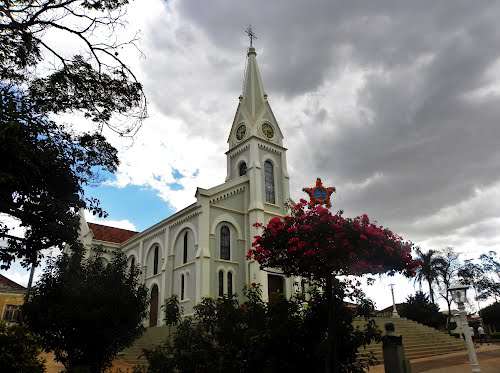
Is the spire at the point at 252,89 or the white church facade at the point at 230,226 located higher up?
the spire at the point at 252,89

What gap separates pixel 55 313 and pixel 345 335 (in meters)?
7.46

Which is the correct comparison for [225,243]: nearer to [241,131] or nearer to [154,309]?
[154,309]

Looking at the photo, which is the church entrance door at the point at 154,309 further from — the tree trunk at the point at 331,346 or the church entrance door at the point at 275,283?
the tree trunk at the point at 331,346

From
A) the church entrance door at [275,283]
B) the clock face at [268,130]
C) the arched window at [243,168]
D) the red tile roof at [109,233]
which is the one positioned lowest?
the church entrance door at [275,283]

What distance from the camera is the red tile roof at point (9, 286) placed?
36.8m

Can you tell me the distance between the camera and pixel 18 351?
11.2 metres

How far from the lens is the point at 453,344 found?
24297mm

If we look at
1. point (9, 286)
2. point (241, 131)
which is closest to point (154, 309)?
point (241, 131)

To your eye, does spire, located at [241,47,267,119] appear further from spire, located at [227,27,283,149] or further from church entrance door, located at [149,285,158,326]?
church entrance door, located at [149,285,158,326]

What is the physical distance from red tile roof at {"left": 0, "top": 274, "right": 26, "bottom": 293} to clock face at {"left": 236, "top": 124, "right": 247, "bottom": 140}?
81.2ft

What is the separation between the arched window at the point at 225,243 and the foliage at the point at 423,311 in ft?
61.3

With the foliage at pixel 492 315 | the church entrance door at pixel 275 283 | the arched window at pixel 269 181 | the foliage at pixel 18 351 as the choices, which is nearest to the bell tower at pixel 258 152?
the arched window at pixel 269 181

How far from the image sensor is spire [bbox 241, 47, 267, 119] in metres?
34.7

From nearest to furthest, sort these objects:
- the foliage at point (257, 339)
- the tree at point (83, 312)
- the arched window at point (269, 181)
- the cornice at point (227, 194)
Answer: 1. the foliage at point (257, 339)
2. the tree at point (83, 312)
3. the cornice at point (227, 194)
4. the arched window at point (269, 181)
